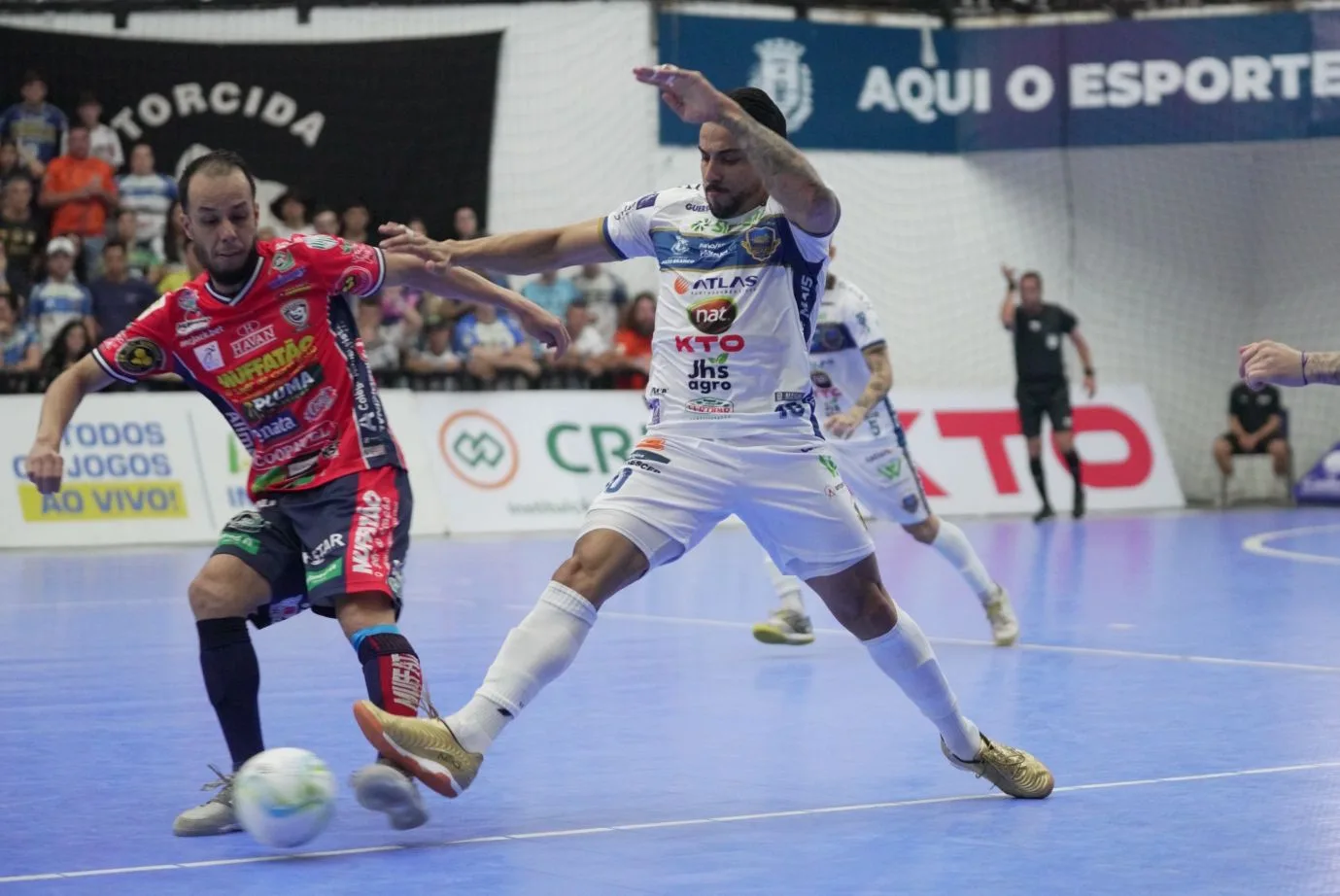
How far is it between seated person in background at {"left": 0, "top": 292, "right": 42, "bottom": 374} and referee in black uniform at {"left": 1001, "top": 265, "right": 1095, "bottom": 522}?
1037cm

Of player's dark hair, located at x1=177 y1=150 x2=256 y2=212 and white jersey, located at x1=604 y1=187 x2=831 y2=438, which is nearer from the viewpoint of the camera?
player's dark hair, located at x1=177 y1=150 x2=256 y2=212

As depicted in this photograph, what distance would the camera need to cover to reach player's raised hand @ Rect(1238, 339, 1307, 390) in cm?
570

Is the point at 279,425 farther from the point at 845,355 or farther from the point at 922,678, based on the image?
the point at 845,355

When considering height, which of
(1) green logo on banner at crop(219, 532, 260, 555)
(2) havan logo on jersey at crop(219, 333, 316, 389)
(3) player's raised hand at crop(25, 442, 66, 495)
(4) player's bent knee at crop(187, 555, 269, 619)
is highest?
(2) havan logo on jersey at crop(219, 333, 316, 389)

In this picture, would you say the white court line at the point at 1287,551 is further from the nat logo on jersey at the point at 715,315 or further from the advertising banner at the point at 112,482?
the nat logo on jersey at the point at 715,315

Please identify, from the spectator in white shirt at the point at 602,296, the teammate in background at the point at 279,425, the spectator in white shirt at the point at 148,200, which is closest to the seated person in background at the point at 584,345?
the spectator in white shirt at the point at 602,296

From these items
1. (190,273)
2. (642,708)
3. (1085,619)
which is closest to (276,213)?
(190,273)

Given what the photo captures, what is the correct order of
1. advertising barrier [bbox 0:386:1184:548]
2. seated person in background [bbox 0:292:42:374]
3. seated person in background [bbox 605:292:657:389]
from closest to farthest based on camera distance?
advertising barrier [bbox 0:386:1184:548] → seated person in background [bbox 0:292:42:374] → seated person in background [bbox 605:292:657:389]

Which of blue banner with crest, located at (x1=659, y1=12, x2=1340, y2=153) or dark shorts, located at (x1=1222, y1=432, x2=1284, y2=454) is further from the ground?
blue banner with crest, located at (x1=659, y1=12, x2=1340, y2=153)

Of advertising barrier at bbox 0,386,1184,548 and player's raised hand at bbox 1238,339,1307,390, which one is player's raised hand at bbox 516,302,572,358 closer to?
player's raised hand at bbox 1238,339,1307,390

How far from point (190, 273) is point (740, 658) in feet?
34.2

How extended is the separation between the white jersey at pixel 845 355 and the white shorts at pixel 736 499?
16.3ft

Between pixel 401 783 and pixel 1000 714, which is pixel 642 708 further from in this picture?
pixel 401 783

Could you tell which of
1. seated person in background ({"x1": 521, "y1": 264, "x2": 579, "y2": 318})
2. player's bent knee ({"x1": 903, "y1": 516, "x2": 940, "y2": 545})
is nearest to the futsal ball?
Answer: player's bent knee ({"x1": 903, "y1": 516, "x2": 940, "y2": 545})
